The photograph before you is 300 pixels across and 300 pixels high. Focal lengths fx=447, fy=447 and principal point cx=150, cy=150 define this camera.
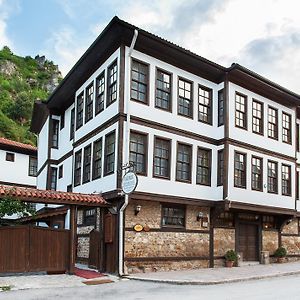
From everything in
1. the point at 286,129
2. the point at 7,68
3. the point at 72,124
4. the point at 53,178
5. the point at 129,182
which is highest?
the point at 7,68

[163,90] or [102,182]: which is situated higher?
[163,90]

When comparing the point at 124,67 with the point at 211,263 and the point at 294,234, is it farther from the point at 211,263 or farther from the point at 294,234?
the point at 294,234

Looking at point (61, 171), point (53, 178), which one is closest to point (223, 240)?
point (61, 171)

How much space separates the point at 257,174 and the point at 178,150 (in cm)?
476

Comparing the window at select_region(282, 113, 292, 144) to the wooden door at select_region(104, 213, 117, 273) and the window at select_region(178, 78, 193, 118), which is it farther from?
the wooden door at select_region(104, 213, 117, 273)

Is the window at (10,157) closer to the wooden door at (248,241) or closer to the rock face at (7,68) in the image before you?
the wooden door at (248,241)

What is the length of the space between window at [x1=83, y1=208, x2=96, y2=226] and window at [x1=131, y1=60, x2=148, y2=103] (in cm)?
505

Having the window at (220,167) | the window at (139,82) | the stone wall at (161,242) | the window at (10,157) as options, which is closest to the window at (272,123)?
the window at (220,167)

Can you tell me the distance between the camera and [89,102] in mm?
19453

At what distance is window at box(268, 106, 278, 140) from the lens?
70.3 ft

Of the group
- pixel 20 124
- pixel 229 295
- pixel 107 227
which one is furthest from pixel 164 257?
pixel 20 124

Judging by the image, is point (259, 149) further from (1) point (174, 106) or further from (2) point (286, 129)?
(1) point (174, 106)

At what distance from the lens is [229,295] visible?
37.8 ft

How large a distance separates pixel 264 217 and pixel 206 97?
6.73 meters
